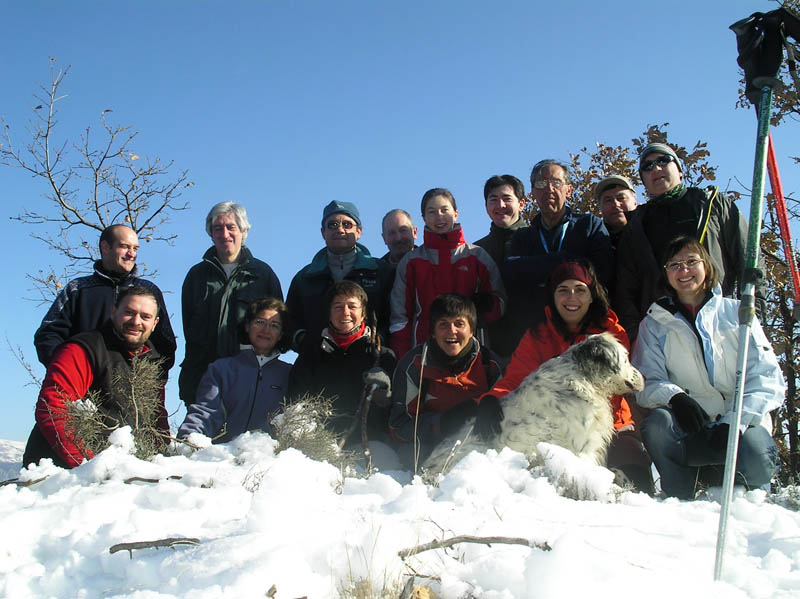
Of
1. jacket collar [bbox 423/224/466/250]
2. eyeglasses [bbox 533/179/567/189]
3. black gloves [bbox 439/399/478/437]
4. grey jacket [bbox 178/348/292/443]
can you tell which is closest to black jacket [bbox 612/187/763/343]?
eyeglasses [bbox 533/179/567/189]

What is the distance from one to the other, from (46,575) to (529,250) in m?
4.49

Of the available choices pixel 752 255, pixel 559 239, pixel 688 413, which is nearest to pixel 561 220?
pixel 559 239

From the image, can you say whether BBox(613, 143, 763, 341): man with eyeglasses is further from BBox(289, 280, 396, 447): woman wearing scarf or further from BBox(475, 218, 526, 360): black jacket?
BBox(289, 280, 396, 447): woman wearing scarf

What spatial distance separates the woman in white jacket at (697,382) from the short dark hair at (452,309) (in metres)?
1.25

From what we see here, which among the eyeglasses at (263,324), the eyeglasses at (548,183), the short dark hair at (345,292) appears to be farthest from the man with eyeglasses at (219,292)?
the eyeglasses at (548,183)

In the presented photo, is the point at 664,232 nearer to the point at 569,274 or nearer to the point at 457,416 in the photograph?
the point at 569,274

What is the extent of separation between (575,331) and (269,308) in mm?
2599

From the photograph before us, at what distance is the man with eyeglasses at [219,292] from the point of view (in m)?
5.94

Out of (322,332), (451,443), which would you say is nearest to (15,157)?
(322,332)

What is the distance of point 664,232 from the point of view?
17.2 feet

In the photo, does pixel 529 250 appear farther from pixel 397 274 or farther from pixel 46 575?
pixel 46 575

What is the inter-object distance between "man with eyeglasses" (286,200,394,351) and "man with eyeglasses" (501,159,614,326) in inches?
48.1

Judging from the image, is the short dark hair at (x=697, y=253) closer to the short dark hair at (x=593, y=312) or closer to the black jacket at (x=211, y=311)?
the short dark hair at (x=593, y=312)

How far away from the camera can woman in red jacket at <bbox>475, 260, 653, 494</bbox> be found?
4512 millimetres
